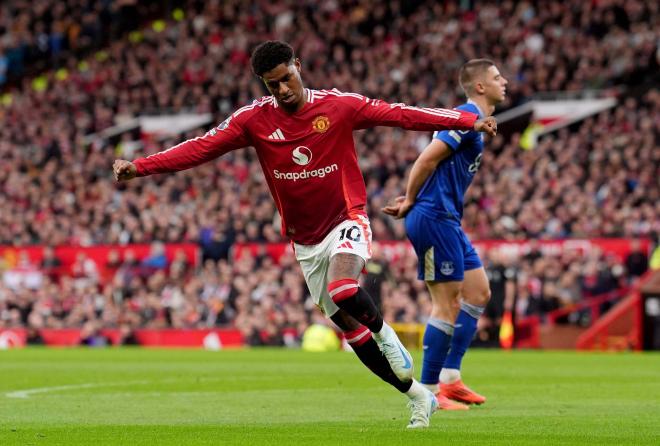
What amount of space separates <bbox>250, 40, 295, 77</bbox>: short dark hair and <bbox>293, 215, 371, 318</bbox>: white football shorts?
3.82 ft

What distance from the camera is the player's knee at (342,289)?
852 cm

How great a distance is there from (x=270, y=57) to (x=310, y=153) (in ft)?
2.39

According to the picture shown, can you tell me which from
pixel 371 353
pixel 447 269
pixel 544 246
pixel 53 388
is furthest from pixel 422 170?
pixel 544 246

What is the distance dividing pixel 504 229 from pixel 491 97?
52.0 ft

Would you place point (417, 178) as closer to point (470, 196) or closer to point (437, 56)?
point (470, 196)

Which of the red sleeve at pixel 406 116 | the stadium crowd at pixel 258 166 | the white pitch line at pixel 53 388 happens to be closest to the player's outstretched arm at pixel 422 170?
the red sleeve at pixel 406 116

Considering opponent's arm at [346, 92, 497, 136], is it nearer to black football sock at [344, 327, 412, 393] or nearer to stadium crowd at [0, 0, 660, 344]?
black football sock at [344, 327, 412, 393]

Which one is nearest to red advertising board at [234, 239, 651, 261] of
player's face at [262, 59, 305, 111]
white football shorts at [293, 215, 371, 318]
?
white football shorts at [293, 215, 371, 318]

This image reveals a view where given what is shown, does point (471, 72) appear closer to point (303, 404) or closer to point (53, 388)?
point (303, 404)

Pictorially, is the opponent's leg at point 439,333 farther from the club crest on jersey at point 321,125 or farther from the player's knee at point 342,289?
the club crest on jersey at point 321,125

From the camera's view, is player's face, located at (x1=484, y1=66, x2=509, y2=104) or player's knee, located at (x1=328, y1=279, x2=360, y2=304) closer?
player's knee, located at (x1=328, y1=279, x2=360, y2=304)

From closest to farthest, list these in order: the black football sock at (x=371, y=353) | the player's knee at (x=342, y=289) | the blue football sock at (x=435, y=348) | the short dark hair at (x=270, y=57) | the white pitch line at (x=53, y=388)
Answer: the player's knee at (x=342, y=289), the short dark hair at (x=270, y=57), the black football sock at (x=371, y=353), the blue football sock at (x=435, y=348), the white pitch line at (x=53, y=388)

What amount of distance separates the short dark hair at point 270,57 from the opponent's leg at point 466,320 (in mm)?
3320

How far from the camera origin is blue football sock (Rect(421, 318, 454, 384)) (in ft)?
34.8
